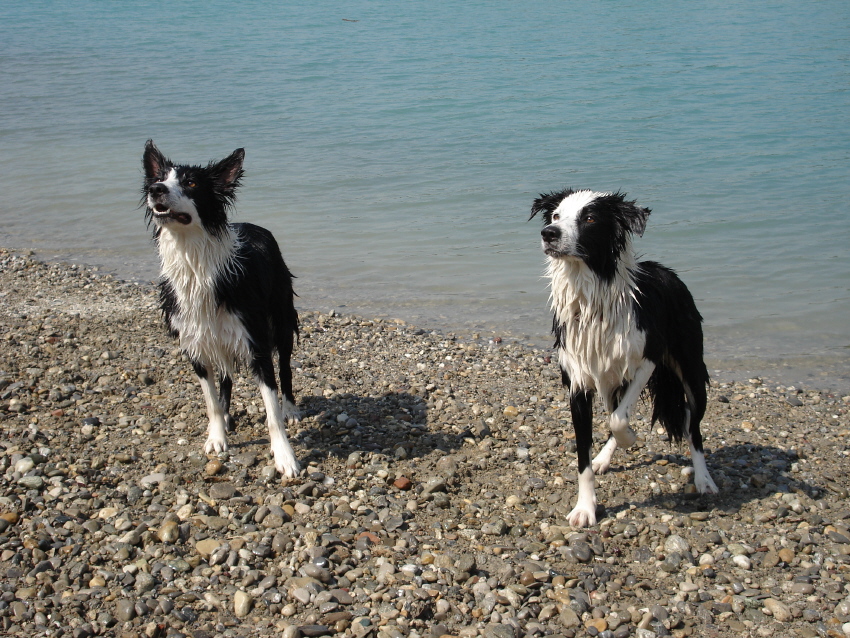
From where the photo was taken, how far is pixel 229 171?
507 centimetres

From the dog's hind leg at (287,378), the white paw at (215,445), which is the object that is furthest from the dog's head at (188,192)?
the white paw at (215,445)

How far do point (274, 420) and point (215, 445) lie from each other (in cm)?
50

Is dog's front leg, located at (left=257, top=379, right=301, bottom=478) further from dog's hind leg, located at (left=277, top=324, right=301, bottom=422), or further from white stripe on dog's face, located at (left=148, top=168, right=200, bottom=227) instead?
white stripe on dog's face, located at (left=148, top=168, right=200, bottom=227)

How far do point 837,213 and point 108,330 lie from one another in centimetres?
971

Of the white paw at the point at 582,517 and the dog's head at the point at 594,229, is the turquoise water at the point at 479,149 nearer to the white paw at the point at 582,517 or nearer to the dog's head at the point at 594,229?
the white paw at the point at 582,517

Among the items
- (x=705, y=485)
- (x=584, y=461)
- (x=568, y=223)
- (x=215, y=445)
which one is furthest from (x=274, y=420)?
(x=705, y=485)

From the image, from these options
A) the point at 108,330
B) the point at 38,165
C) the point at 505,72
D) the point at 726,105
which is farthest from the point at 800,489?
the point at 505,72

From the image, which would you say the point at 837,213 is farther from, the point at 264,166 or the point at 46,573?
the point at 46,573

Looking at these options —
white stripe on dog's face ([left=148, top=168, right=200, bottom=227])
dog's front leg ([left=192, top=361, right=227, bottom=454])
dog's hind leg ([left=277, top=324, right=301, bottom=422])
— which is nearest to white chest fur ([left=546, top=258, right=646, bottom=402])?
white stripe on dog's face ([left=148, top=168, right=200, bottom=227])

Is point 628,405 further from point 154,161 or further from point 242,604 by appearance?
point 154,161

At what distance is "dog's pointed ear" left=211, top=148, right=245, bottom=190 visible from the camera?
5043 millimetres

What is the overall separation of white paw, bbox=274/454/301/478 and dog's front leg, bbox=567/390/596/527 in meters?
1.73

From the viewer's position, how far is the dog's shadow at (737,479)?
5020 mm

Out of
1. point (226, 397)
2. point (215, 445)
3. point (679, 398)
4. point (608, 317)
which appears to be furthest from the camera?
point (226, 397)
